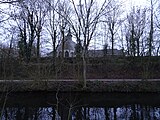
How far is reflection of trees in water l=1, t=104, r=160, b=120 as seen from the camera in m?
16.4

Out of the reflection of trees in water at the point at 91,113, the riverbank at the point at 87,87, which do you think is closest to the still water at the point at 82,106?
the reflection of trees in water at the point at 91,113

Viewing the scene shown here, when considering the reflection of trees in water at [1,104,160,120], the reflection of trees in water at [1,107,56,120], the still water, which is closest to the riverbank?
the still water

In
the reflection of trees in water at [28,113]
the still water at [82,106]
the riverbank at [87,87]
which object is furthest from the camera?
the riverbank at [87,87]

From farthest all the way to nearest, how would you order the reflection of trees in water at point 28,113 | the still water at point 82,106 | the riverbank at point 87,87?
the riverbank at point 87,87 < the still water at point 82,106 < the reflection of trees in water at point 28,113

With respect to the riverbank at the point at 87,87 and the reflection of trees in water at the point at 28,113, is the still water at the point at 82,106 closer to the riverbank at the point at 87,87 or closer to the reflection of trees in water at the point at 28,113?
the reflection of trees in water at the point at 28,113

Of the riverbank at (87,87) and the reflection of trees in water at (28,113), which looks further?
the riverbank at (87,87)

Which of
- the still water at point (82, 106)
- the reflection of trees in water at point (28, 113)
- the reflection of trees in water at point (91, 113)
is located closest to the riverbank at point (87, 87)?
the still water at point (82, 106)

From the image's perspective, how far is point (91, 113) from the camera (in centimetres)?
1773

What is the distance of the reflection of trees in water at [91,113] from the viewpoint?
16422 millimetres

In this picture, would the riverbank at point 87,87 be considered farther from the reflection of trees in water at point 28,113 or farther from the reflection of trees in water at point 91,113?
the reflection of trees in water at point 28,113

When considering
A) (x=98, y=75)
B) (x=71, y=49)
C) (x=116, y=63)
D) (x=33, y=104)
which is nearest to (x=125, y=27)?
(x=116, y=63)

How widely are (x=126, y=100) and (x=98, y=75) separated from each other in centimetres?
1299

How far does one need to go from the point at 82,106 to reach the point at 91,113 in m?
2.34

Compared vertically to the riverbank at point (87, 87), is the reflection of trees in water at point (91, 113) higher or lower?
lower
